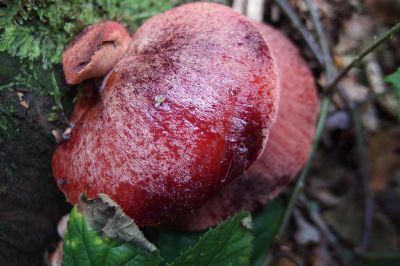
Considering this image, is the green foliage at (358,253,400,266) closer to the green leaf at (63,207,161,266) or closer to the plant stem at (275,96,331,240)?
the plant stem at (275,96,331,240)

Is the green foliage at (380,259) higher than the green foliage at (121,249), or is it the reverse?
the green foliage at (121,249)

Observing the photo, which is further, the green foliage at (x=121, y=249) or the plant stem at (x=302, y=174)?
the plant stem at (x=302, y=174)

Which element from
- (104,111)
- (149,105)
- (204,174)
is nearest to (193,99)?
(149,105)

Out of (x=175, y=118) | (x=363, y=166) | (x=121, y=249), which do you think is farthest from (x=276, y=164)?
(x=363, y=166)

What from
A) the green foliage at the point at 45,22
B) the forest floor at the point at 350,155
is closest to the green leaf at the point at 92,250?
the green foliage at the point at 45,22

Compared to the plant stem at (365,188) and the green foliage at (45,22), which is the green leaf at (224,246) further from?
the plant stem at (365,188)

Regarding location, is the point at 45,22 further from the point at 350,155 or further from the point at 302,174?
the point at 350,155

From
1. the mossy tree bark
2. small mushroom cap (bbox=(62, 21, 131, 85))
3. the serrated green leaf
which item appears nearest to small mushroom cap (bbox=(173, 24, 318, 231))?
the serrated green leaf

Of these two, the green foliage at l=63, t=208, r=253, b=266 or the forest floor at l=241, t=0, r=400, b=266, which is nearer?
the green foliage at l=63, t=208, r=253, b=266
